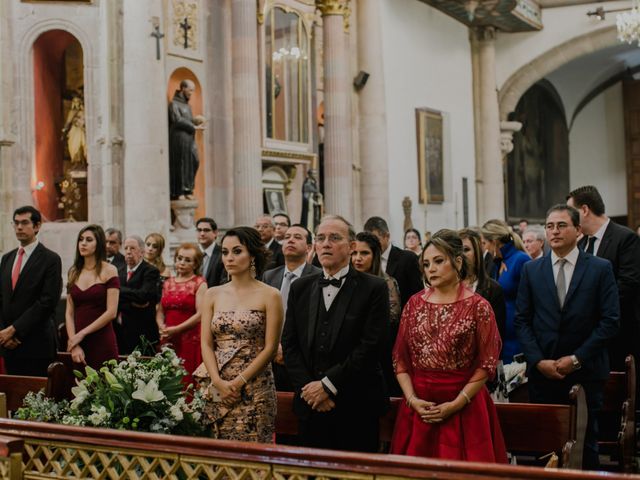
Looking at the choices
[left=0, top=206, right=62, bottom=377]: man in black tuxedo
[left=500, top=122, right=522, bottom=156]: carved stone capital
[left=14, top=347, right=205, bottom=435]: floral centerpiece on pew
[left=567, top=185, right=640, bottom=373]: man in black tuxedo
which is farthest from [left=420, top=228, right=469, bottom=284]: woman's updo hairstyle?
[left=500, top=122, right=522, bottom=156]: carved stone capital

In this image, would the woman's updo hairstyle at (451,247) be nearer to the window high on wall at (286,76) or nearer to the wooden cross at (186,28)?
the wooden cross at (186,28)

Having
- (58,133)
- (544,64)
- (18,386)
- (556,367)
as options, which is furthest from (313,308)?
(544,64)

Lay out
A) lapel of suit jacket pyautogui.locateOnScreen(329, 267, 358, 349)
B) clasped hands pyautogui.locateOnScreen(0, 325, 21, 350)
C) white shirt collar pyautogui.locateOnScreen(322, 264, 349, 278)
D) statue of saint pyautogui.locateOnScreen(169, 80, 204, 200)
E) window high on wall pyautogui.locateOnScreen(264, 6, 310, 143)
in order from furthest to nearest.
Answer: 1. window high on wall pyautogui.locateOnScreen(264, 6, 310, 143)
2. statue of saint pyautogui.locateOnScreen(169, 80, 204, 200)
3. clasped hands pyautogui.locateOnScreen(0, 325, 21, 350)
4. white shirt collar pyautogui.locateOnScreen(322, 264, 349, 278)
5. lapel of suit jacket pyautogui.locateOnScreen(329, 267, 358, 349)

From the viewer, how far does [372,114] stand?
56.2 ft

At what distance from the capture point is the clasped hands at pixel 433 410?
3961 mm

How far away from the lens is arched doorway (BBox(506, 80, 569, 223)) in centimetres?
2470

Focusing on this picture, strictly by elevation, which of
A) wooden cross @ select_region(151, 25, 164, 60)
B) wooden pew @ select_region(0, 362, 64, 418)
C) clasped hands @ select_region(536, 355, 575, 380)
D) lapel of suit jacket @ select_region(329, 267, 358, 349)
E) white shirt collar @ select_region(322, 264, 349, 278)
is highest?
wooden cross @ select_region(151, 25, 164, 60)

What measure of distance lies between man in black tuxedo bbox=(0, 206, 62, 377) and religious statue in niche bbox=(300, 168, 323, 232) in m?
8.73

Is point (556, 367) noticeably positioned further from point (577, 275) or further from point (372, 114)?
point (372, 114)

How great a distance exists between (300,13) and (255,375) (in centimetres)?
1150

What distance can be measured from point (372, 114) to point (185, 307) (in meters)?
10.8

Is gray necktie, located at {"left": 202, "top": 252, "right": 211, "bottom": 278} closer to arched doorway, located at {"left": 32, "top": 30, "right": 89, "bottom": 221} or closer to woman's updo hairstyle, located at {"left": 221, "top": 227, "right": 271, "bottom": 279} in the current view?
woman's updo hairstyle, located at {"left": 221, "top": 227, "right": 271, "bottom": 279}

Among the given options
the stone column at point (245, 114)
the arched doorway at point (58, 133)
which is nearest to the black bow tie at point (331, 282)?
the arched doorway at point (58, 133)

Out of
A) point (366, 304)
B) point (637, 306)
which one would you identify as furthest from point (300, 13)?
point (366, 304)
